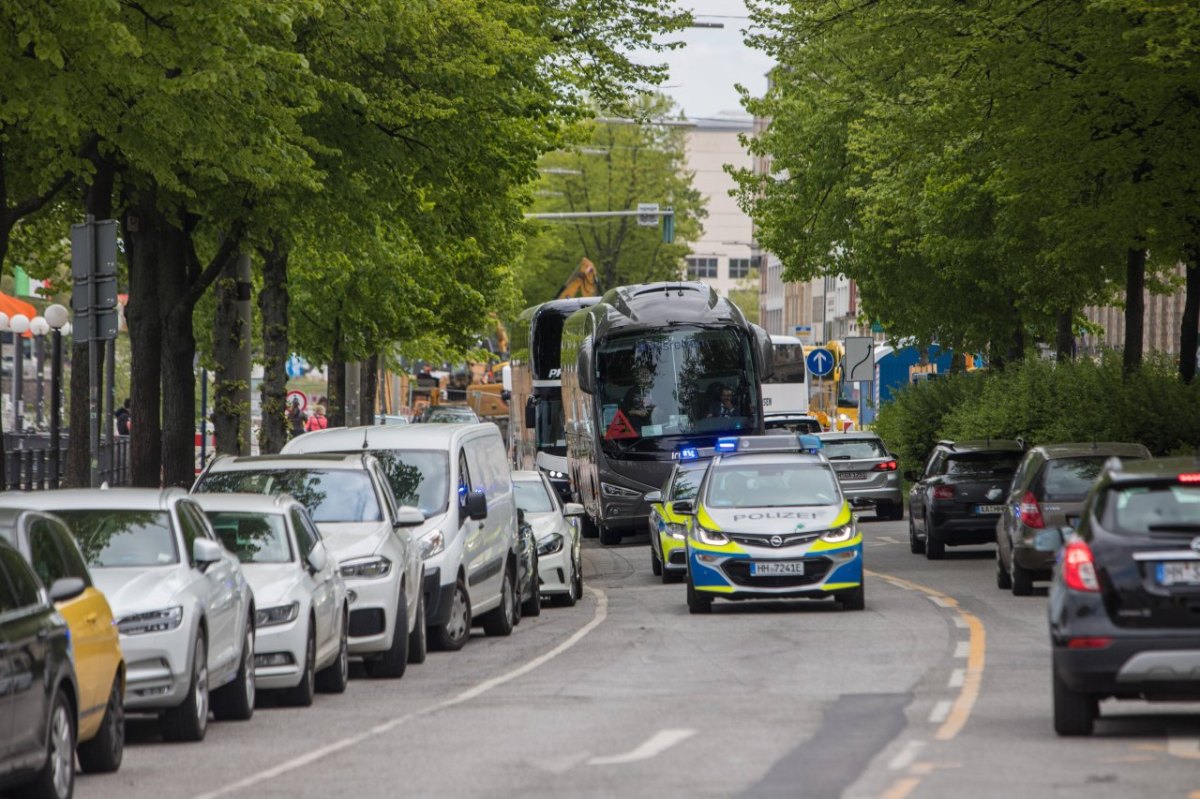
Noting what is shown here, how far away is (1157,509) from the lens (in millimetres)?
12594

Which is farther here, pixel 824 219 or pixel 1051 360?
pixel 824 219

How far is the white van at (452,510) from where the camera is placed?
68.0ft

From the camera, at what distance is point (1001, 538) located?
27.1 m

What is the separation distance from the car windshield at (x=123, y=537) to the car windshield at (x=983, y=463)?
19697 mm

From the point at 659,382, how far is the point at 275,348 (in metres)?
6.05

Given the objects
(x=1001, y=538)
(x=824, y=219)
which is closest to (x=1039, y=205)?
(x=1001, y=538)

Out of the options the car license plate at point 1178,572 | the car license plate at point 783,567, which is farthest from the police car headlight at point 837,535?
the car license plate at point 1178,572

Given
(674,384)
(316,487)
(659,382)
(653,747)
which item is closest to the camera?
(653,747)

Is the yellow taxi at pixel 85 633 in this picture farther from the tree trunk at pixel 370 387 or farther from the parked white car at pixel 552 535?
the tree trunk at pixel 370 387

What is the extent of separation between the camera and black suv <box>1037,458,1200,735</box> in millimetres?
12242

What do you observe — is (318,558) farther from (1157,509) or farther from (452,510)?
(1157,509)

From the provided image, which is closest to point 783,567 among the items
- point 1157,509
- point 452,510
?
point 452,510

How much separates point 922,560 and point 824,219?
20500 millimetres

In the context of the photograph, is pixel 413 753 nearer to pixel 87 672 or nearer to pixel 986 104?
pixel 87 672
